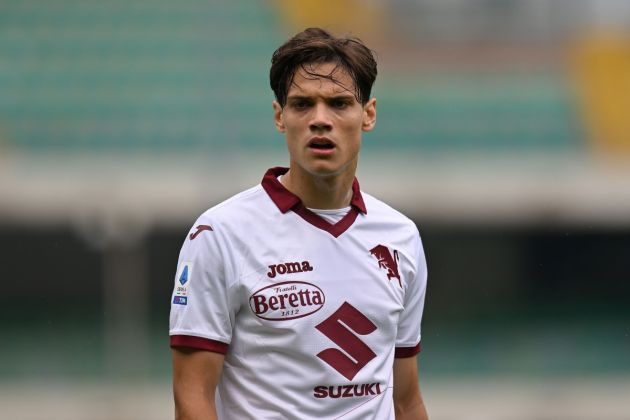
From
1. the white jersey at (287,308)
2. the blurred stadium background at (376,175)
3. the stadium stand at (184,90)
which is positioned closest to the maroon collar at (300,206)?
the white jersey at (287,308)

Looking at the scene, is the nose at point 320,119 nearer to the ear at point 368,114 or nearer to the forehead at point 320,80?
the forehead at point 320,80

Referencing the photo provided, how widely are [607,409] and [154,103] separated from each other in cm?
548

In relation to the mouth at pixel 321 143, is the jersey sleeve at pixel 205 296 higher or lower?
lower

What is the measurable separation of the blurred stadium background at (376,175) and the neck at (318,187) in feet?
26.4

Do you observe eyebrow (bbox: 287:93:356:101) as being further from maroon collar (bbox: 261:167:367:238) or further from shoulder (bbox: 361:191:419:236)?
shoulder (bbox: 361:191:419:236)

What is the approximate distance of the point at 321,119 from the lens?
9.75ft

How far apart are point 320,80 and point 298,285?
503 millimetres

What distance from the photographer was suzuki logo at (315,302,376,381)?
119 inches

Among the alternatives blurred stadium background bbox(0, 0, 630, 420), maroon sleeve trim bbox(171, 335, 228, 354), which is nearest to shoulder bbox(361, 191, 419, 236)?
maroon sleeve trim bbox(171, 335, 228, 354)

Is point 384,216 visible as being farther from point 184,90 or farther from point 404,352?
point 184,90

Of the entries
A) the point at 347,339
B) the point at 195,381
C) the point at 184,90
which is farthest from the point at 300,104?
the point at 184,90

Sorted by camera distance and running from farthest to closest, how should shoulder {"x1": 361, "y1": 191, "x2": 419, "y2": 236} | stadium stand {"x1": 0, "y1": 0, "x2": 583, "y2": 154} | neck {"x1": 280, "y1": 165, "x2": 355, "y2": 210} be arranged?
stadium stand {"x1": 0, "y1": 0, "x2": 583, "y2": 154}
shoulder {"x1": 361, "y1": 191, "x2": 419, "y2": 236}
neck {"x1": 280, "y1": 165, "x2": 355, "y2": 210}

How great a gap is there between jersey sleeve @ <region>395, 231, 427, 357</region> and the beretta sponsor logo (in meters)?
0.33

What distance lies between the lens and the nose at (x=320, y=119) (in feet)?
9.75
